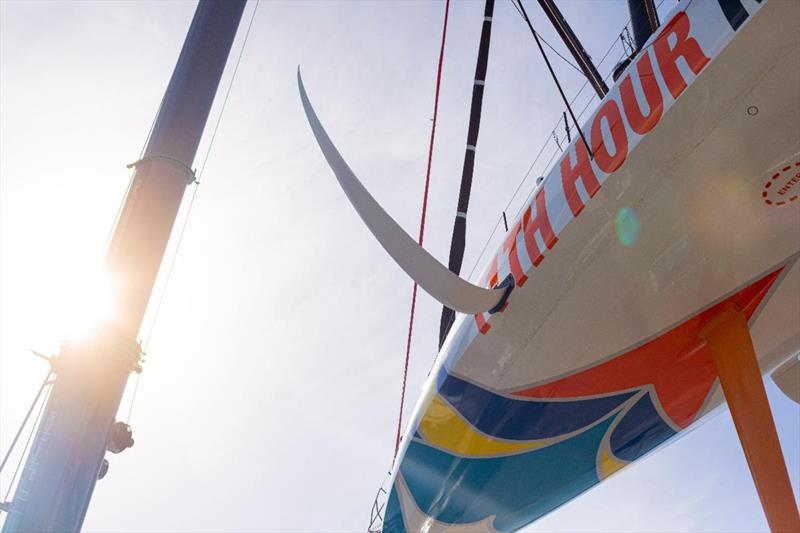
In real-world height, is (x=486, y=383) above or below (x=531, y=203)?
below

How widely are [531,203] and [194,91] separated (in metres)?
3.25

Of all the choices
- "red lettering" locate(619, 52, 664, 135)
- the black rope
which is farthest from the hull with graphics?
the black rope

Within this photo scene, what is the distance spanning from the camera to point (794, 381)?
434 cm

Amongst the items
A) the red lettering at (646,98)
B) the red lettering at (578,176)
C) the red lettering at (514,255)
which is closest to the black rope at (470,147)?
the red lettering at (514,255)

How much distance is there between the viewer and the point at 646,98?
3129 mm

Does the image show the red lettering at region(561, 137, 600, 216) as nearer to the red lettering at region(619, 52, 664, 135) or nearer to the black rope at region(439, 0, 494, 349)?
the red lettering at region(619, 52, 664, 135)

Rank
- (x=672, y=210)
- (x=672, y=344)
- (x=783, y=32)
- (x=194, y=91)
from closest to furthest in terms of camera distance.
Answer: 1. (x=783, y=32)
2. (x=672, y=210)
3. (x=672, y=344)
4. (x=194, y=91)

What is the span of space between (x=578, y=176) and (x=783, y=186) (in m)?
0.93

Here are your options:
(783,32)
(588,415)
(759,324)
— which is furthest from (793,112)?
(588,415)

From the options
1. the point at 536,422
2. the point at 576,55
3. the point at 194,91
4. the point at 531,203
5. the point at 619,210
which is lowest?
the point at 536,422

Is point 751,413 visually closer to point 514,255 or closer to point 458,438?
point 514,255

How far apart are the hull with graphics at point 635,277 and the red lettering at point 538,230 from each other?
12 mm

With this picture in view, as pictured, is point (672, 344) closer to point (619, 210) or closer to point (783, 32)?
point (619, 210)

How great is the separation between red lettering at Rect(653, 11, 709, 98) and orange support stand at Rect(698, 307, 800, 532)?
4.46 ft
